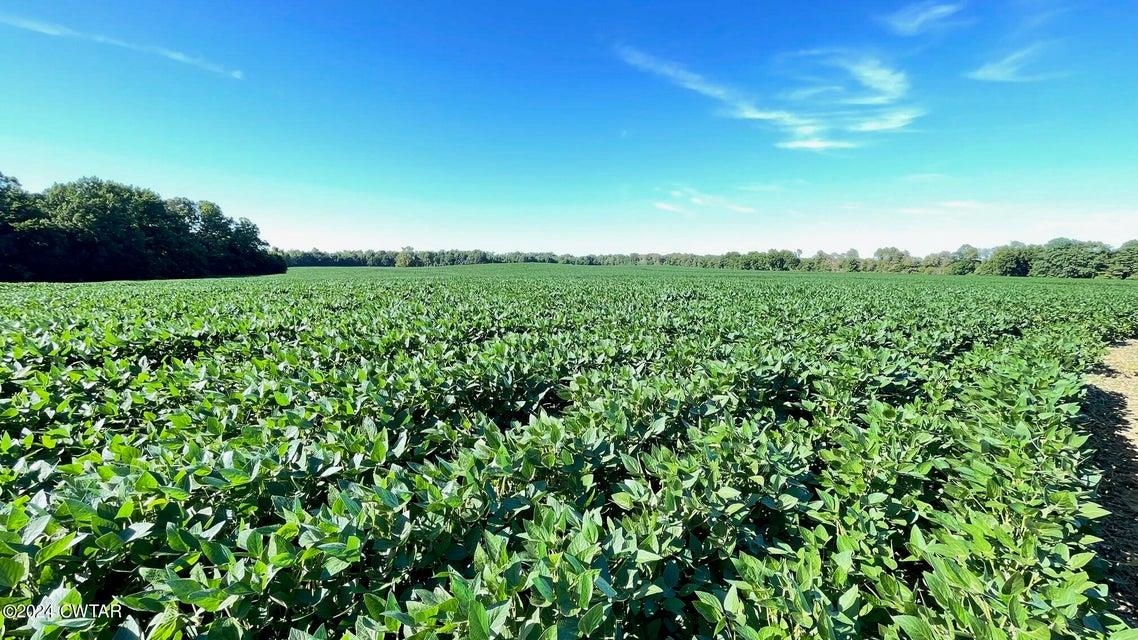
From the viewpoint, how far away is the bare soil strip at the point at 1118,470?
3506mm

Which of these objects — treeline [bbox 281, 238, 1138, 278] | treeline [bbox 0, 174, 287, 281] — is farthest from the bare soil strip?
treeline [bbox 281, 238, 1138, 278]

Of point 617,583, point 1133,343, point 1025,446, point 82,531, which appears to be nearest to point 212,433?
point 82,531

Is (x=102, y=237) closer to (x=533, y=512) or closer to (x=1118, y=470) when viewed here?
(x=533, y=512)

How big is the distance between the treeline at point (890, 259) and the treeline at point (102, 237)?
43.6m

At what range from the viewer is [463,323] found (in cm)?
884

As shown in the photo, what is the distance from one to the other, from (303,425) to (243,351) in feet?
13.0

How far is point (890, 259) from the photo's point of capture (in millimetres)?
92312

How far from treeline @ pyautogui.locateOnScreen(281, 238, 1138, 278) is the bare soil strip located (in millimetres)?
86976

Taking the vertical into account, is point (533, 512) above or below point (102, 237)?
below

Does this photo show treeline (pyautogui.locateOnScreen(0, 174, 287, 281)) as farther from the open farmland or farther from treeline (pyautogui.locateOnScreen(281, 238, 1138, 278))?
the open farmland

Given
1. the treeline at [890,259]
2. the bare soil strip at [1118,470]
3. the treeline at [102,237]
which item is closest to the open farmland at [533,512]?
the bare soil strip at [1118,470]

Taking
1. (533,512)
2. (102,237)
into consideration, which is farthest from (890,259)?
(102,237)

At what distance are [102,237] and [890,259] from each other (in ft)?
433

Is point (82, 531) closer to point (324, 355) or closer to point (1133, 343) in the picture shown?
point (324, 355)
